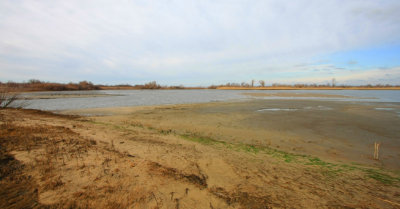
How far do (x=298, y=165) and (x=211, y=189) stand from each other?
3.23 meters

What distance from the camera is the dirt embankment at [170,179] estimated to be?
3.02 m

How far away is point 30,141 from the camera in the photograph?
5629 millimetres

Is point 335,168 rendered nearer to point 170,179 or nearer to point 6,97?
point 170,179

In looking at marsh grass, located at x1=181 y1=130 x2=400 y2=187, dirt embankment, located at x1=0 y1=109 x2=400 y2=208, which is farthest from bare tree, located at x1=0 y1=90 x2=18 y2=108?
marsh grass, located at x1=181 y1=130 x2=400 y2=187

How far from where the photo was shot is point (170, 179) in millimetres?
3773

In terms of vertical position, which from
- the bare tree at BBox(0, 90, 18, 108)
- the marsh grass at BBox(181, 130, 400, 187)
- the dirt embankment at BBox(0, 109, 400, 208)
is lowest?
the marsh grass at BBox(181, 130, 400, 187)

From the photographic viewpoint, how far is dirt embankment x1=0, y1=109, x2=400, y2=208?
3.02 m

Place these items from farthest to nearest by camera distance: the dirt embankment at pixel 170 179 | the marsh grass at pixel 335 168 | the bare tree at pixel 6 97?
the bare tree at pixel 6 97, the marsh grass at pixel 335 168, the dirt embankment at pixel 170 179

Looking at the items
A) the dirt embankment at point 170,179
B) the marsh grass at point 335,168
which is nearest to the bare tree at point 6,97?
the dirt embankment at point 170,179

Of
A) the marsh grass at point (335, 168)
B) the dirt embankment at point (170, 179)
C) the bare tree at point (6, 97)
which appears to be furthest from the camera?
the bare tree at point (6, 97)

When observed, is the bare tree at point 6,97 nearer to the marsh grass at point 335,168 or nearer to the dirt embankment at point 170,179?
the dirt embankment at point 170,179

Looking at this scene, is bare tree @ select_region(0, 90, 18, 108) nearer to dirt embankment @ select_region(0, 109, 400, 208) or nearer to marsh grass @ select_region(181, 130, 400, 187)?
dirt embankment @ select_region(0, 109, 400, 208)

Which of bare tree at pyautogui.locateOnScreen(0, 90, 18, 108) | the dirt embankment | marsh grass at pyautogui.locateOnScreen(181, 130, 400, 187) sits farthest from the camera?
bare tree at pyautogui.locateOnScreen(0, 90, 18, 108)

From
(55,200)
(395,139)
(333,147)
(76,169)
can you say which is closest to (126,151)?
(76,169)
